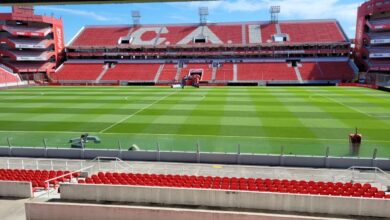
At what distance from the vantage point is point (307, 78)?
191ft

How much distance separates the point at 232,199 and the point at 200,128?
13.0 meters

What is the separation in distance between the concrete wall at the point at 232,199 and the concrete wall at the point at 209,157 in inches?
254

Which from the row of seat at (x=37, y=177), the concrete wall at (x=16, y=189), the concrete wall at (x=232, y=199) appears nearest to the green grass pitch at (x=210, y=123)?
the row of seat at (x=37, y=177)

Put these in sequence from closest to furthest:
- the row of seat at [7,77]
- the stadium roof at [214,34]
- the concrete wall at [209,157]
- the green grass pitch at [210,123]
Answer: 1. the concrete wall at [209,157]
2. the green grass pitch at [210,123]
3. the row of seat at [7,77]
4. the stadium roof at [214,34]

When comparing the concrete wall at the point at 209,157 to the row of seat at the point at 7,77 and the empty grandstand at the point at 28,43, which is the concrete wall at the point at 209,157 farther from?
the empty grandstand at the point at 28,43

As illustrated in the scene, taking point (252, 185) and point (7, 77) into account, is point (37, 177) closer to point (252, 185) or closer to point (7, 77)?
point (252, 185)

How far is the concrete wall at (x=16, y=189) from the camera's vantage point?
10234mm

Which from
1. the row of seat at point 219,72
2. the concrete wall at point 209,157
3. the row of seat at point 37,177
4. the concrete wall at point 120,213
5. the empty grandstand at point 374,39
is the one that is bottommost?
the concrete wall at point 209,157

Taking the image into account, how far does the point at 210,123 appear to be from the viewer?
2353cm

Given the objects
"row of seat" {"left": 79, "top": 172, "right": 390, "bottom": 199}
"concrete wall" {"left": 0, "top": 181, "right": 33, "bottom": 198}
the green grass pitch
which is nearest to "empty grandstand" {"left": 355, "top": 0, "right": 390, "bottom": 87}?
the green grass pitch

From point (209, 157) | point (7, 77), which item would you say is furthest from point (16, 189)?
point (7, 77)

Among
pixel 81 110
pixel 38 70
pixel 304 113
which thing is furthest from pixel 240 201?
pixel 38 70

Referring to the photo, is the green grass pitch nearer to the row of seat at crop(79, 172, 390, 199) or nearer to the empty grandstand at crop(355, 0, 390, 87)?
the row of seat at crop(79, 172, 390, 199)

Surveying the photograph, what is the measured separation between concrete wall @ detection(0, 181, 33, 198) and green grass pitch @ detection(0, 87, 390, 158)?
6.10 metres
